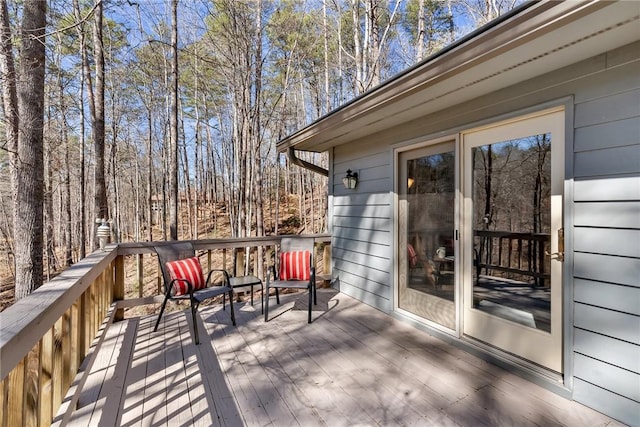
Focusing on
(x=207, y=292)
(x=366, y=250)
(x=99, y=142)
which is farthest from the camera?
(x=99, y=142)

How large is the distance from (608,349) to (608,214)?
82 centimetres

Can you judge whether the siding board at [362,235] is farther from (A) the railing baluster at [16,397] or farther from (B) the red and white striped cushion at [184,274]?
(A) the railing baluster at [16,397]

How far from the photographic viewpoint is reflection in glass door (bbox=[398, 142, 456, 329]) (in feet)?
9.83

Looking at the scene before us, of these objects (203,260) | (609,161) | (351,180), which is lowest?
(203,260)

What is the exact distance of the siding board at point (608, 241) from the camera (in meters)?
1.80

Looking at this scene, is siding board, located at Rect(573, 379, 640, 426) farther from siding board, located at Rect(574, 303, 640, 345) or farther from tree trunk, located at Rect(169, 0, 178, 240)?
tree trunk, located at Rect(169, 0, 178, 240)

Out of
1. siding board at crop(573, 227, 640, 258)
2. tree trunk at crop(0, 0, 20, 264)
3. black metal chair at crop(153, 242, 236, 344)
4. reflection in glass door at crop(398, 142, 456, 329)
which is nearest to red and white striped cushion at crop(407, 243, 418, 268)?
reflection in glass door at crop(398, 142, 456, 329)

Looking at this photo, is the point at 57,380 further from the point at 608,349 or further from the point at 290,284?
the point at 608,349

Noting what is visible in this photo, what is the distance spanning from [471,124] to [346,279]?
269cm

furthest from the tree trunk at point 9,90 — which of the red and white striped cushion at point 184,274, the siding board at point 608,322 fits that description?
the siding board at point 608,322

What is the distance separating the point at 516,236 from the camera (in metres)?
2.48

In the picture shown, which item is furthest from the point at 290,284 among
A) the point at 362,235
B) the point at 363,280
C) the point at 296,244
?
the point at 362,235

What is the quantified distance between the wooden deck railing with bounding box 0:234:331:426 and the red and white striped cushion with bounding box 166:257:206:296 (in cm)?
42

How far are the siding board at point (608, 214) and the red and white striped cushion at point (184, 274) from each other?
11.1ft
